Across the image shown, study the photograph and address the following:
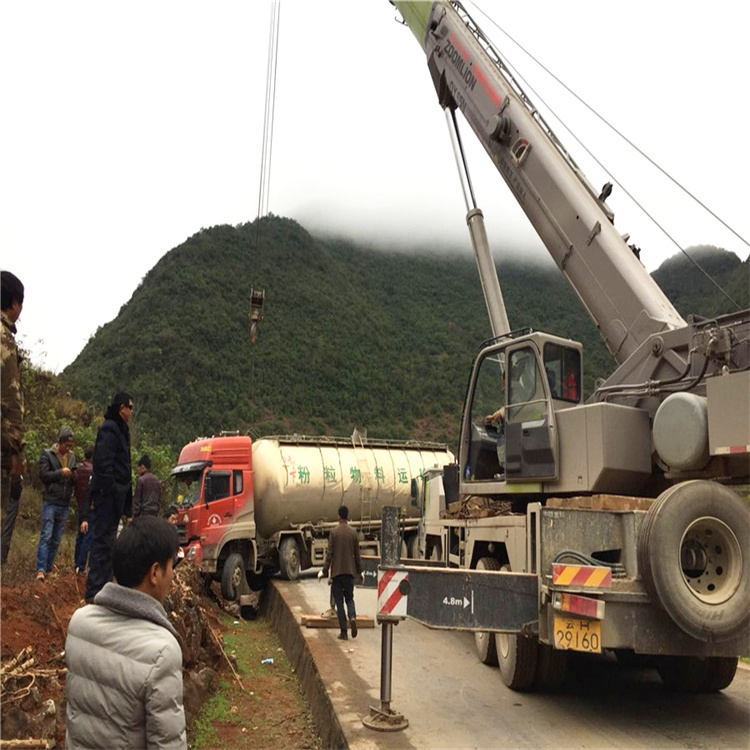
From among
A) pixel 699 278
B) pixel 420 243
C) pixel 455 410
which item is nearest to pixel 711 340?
pixel 699 278

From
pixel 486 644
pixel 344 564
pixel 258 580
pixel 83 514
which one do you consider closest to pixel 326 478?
pixel 258 580

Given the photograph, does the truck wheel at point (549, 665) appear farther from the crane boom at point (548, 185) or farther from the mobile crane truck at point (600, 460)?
the crane boom at point (548, 185)

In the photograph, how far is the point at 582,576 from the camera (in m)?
4.96

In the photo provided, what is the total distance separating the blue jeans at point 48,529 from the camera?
7.44 metres

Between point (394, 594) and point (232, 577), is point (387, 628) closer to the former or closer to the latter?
point (394, 594)

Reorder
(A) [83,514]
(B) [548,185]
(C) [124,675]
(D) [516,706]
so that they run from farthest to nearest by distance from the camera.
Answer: (B) [548,185] < (A) [83,514] < (D) [516,706] < (C) [124,675]

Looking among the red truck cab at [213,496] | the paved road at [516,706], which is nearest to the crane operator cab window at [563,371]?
the paved road at [516,706]

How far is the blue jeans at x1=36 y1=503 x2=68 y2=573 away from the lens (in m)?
7.44

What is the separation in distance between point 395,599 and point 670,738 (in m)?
2.34

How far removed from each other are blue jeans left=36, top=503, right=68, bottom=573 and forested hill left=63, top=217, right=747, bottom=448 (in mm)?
33900

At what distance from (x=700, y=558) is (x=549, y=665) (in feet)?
6.35

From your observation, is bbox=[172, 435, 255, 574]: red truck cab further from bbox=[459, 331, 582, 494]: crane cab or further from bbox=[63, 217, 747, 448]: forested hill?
bbox=[63, 217, 747, 448]: forested hill

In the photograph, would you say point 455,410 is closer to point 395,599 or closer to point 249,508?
point 249,508

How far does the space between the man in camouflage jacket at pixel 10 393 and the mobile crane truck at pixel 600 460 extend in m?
3.32
